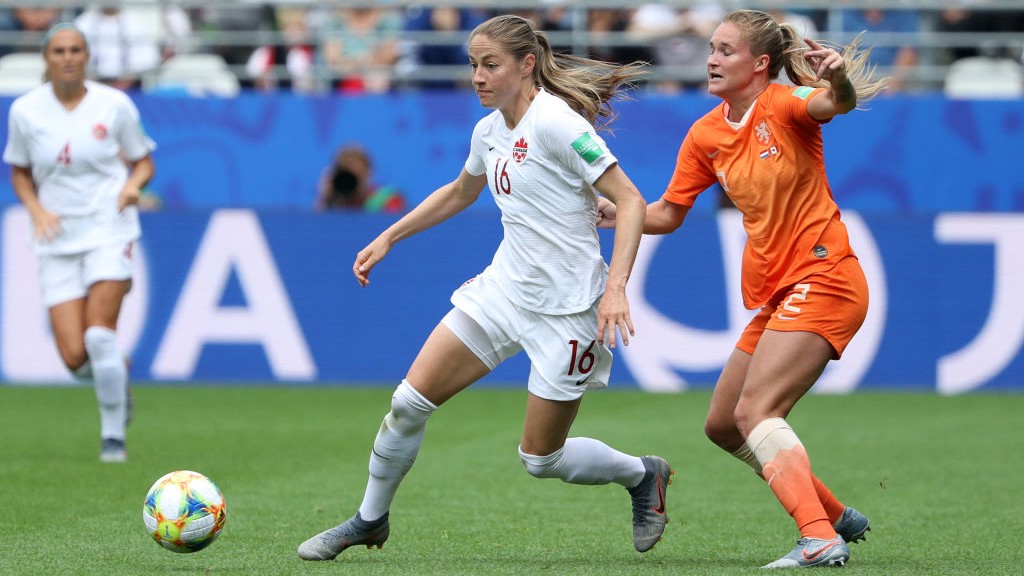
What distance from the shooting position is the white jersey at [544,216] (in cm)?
605

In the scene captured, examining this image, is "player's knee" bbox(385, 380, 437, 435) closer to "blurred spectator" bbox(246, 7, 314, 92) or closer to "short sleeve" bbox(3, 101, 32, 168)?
"short sleeve" bbox(3, 101, 32, 168)

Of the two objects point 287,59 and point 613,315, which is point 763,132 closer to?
point 613,315

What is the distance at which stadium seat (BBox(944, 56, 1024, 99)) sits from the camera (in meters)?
17.0

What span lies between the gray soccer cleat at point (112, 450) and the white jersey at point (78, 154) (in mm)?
1167

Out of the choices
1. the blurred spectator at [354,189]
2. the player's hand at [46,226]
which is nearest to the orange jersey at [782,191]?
the player's hand at [46,226]

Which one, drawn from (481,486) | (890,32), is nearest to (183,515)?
(481,486)

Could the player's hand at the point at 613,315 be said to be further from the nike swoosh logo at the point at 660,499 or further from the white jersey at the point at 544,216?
the nike swoosh logo at the point at 660,499

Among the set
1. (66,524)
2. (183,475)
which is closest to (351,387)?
(66,524)

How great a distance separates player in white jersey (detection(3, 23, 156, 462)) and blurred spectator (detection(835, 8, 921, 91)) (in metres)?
9.23

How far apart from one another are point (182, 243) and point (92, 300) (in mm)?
5015

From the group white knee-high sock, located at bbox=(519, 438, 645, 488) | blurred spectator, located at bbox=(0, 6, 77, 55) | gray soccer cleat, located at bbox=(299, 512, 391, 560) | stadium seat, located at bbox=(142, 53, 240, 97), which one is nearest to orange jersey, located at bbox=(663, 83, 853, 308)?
white knee-high sock, located at bbox=(519, 438, 645, 488)

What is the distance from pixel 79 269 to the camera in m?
9.57

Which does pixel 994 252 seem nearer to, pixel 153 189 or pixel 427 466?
pixel 427 466

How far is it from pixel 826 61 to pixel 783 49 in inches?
27.8
